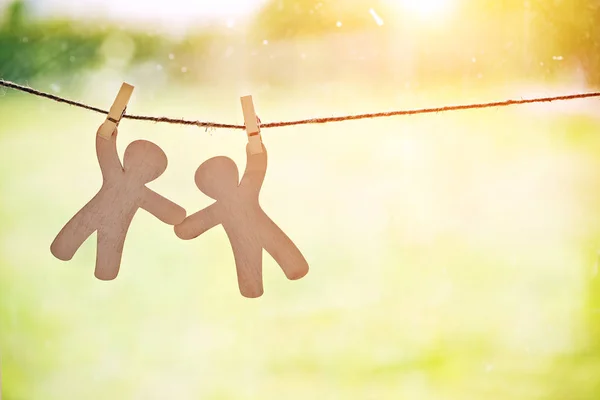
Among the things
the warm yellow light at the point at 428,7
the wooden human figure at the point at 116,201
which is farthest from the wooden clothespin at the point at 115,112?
the warm yellow light at the point at 428,7

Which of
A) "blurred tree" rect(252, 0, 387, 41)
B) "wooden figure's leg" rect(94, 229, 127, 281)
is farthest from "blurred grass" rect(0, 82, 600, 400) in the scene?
"wooden figure's leg" rect(94, 229, 127, 281)

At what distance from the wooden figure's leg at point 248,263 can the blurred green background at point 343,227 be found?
613mm

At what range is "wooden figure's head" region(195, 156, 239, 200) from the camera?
0.68 meters

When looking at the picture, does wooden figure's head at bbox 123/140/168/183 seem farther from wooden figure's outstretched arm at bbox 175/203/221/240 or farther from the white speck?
the white speck

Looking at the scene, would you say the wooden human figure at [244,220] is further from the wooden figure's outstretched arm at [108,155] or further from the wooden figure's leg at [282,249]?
the wooden figure's outstretched arm at [108,155]

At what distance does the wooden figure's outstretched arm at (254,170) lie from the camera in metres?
0.68

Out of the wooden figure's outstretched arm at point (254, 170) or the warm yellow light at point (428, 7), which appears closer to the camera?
the wooden figure's outstretched arm at point (254, 170)

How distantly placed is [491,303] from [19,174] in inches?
44.9

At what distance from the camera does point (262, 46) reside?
126 cm

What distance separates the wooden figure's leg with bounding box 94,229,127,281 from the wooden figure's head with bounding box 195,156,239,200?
0.40ft

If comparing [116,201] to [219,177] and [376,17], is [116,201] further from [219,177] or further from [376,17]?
[376,17]

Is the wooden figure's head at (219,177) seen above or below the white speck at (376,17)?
below

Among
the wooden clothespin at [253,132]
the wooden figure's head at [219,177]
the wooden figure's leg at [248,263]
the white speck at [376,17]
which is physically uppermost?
the white speck at [376,17]

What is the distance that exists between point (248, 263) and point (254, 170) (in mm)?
113
